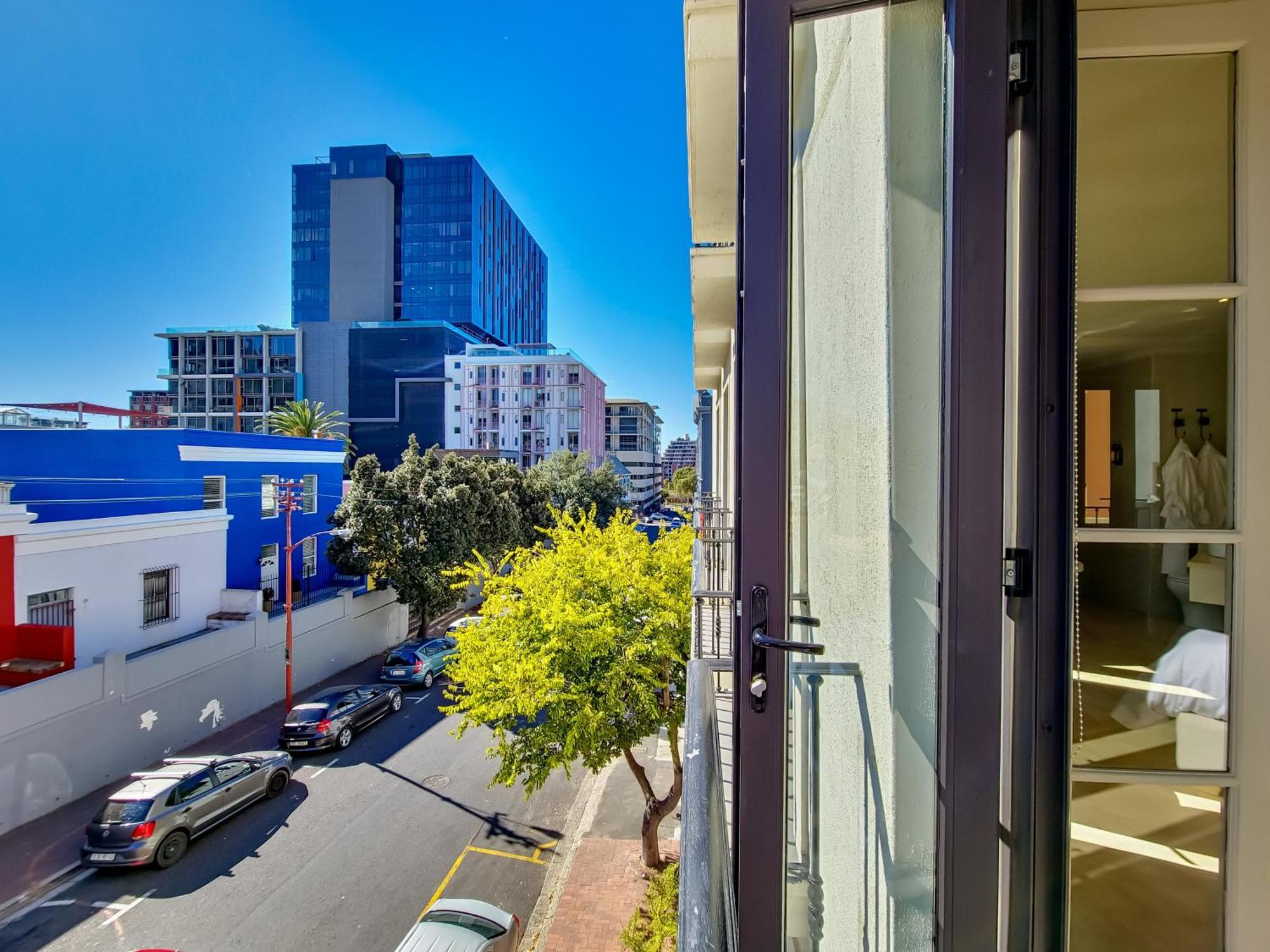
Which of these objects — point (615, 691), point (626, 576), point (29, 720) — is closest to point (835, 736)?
point (615, 691)

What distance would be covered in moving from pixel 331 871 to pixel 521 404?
44344 mm

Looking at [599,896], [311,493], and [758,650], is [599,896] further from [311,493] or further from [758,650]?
[311,493]

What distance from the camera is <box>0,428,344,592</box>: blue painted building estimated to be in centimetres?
1169

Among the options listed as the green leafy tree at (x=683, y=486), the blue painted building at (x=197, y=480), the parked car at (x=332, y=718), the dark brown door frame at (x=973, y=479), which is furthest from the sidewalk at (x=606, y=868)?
the green leafy tree at (x=683, y=486)

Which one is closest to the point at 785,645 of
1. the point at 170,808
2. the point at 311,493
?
the point at 170,808

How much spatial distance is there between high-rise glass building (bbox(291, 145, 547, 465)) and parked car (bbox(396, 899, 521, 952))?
49.5 m

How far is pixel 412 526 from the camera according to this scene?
54.2 ft

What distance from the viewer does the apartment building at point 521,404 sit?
1943 inches

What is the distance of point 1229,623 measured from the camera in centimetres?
130

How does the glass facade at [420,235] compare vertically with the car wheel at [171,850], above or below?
above

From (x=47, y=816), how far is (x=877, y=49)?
46.1 feet

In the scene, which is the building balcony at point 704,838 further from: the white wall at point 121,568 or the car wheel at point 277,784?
the white wall at point 121,568

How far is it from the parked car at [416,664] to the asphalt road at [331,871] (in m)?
3.67

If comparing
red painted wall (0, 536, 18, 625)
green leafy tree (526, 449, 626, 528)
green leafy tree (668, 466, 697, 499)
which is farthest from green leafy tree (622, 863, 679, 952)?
green leafy tree (668, 466, 697, 499)
